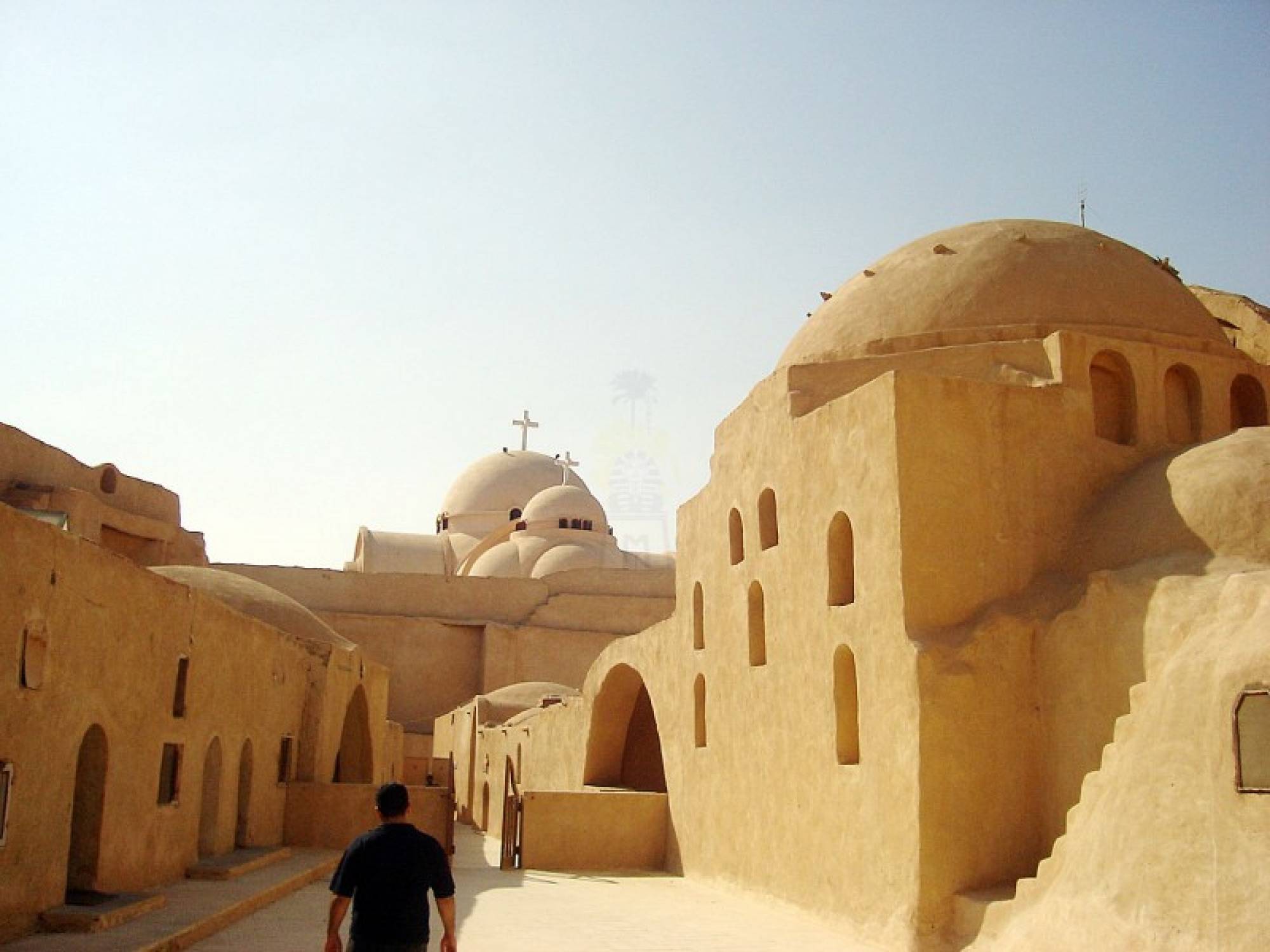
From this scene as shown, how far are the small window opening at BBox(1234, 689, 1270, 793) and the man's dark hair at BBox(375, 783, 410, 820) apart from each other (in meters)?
4.83

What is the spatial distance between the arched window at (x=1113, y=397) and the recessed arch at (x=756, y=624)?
3954 mm

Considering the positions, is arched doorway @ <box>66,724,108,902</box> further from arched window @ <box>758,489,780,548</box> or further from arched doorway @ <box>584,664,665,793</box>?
arched doorway @ <box>584,664,665,793</box>

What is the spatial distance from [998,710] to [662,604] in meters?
24.1

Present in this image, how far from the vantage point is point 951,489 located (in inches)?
457

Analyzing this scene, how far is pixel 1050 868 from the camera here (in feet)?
30.9

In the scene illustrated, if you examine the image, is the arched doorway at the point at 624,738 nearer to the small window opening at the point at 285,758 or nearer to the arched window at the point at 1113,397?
the small window opening at the point at 285,758

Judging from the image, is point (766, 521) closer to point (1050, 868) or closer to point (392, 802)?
point (1050, 868)

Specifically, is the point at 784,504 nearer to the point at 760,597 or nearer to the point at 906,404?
the point at 760,597

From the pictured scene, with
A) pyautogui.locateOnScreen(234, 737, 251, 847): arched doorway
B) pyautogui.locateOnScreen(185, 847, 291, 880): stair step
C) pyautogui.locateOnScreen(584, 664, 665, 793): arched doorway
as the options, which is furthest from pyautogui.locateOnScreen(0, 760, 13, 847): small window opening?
pyautogui.locateOnScreen(584, 664, 665, 793): arched doorway

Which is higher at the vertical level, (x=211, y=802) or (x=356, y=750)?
(x=356, y=750)

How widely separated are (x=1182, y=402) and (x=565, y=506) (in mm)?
27989

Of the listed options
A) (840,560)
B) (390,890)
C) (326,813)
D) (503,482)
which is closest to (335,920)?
(390,890)

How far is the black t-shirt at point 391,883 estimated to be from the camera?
5.70 m

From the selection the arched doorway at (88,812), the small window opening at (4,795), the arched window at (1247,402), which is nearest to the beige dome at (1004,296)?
the arched window at (1247,402)
